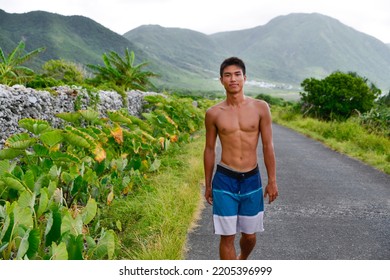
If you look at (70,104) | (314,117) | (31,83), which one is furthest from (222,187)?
(314,117)

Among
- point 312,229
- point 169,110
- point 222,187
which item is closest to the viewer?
point 222,187

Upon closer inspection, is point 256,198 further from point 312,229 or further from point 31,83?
point 31,83

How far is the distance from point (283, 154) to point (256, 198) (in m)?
9.10

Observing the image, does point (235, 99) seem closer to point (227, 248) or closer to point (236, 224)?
point (236, 224)

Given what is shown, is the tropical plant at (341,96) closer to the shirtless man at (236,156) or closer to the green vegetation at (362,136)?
the green vegetation at (362,136)

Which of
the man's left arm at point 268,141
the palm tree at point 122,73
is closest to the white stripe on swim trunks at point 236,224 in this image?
the man's left arm at point 268,141

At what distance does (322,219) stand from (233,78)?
3156 mm

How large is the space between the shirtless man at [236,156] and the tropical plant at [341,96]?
18.4 metres

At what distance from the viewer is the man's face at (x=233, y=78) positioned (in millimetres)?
3723

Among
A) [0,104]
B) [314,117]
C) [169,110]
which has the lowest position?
[314,117]

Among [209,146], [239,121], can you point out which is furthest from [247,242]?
[239,121]

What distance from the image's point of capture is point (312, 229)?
225 inches

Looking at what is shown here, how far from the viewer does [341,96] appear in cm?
2253
